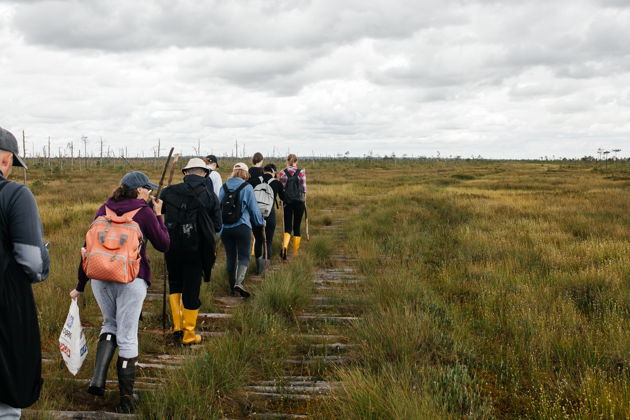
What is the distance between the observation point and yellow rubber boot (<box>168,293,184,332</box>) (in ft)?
16.3

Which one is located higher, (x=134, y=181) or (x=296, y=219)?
(x=134, y=181)

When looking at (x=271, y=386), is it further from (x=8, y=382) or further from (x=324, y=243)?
(x=324, y=243)

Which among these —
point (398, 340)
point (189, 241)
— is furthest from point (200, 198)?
point (398, 340)

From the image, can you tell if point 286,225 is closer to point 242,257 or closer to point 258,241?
point 258,241

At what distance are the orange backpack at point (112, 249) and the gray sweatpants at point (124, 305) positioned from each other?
0.62 feet

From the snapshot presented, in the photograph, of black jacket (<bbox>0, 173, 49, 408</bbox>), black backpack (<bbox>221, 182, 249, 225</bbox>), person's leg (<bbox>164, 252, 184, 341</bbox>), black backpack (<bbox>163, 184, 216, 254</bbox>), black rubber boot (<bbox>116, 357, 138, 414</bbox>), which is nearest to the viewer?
black jacket (<bbox>0, 173, 49, 408</bbox>)

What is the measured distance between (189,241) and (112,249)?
54.1 inches

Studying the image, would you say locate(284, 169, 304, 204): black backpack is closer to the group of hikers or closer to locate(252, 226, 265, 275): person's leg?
locate(252, 226, 265, 275): person's leg

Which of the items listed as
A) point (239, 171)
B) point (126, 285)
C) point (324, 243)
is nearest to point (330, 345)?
point (126, 285)

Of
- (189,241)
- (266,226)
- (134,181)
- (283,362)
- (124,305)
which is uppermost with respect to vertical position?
(134,181)

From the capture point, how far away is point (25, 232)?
2252 millimetres

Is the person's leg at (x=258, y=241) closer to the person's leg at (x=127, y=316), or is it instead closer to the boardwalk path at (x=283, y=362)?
the boardwalk path at (x=283, y=362)

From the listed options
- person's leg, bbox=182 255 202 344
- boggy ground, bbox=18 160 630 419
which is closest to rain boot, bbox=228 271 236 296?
boggy ground, bbox=18 160 630 419

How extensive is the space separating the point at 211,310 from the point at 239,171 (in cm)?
212
